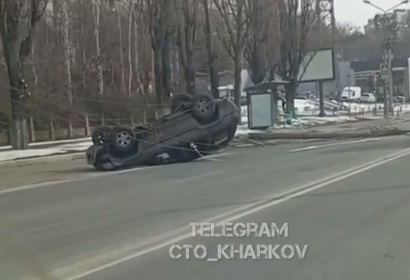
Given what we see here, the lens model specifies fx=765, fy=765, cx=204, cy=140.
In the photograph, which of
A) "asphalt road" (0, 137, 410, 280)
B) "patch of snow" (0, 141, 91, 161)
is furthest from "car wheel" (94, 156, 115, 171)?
"patch of snow" (0, 141, 91, 161)

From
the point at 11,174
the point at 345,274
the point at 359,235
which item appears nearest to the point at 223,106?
the point at 11,174

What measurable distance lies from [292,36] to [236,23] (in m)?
10.1

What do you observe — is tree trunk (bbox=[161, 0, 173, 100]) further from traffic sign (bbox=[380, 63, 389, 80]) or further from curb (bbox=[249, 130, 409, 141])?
traffic sign (bbox=[380, 63, 389, 80])

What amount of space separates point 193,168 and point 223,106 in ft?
9.52

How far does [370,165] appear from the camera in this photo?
17375 mm

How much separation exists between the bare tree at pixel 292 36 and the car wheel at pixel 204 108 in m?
28.5

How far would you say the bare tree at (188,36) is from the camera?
38656 mm

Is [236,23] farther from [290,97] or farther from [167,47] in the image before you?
[290,97]

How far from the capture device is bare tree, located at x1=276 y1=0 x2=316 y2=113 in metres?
50.1

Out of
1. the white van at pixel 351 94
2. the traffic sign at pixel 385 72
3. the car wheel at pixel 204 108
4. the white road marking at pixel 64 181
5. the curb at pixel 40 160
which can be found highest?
the traffic sign at pixel 385 72

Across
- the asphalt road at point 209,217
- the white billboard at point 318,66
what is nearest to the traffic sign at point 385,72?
the white billboard at point 318,66

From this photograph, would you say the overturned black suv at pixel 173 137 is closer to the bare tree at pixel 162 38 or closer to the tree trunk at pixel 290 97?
the bare tree at pixel 162 38

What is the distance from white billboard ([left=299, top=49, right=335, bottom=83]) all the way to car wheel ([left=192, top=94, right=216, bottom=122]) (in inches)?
1441

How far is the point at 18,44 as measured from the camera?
30.2m
